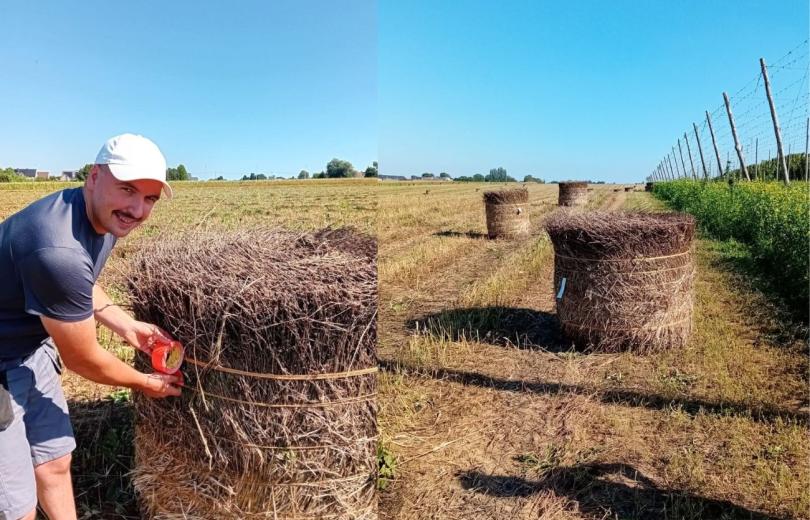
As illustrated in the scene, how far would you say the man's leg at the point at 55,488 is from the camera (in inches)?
99.3

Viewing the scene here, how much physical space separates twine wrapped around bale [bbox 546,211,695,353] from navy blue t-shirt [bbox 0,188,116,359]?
4329 mm

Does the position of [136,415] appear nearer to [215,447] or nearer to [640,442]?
[215,447]

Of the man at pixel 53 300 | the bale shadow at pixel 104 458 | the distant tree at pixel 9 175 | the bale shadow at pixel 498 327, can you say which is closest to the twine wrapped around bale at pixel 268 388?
the man at pixel 53 300

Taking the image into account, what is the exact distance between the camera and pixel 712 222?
49.6 feet

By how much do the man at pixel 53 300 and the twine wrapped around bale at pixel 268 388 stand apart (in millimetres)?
303

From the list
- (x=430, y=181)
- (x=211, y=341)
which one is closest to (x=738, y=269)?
(x=211, y=341)

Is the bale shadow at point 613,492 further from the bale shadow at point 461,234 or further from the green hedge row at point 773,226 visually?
the bale shadow at point 461,234

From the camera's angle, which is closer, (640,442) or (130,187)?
(130,187)

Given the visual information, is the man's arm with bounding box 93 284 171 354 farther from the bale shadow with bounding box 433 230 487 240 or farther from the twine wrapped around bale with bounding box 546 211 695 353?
the bale shadow with bounding box 433 230 487 240

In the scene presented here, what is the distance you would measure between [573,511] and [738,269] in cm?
761

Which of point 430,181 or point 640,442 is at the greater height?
point 430,181

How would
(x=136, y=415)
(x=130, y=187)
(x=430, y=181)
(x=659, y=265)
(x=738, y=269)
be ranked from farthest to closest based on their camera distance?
1. (x=430, y=181)
2. (x=738, y=269)
3. (x=659, y=265)
4. (x=136, y=415)
5. (x=130, y=187)

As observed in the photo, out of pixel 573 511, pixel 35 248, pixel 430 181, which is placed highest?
pixel 430 181

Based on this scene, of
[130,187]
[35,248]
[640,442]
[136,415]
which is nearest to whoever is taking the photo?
[35,248]
